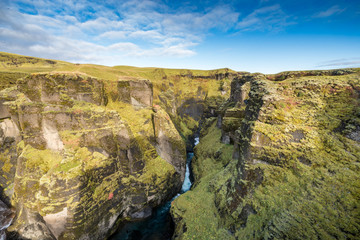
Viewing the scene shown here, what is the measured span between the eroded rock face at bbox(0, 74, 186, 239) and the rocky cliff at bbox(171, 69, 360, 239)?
799cm

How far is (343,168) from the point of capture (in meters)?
6.95

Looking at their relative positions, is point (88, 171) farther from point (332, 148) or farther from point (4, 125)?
point (332, 148)

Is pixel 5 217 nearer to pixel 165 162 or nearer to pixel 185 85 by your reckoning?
pixel 165 162

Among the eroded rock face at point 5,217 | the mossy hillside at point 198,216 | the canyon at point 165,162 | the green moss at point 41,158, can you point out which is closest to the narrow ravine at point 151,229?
the canyon at point 165,162

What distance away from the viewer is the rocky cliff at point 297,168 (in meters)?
6.59

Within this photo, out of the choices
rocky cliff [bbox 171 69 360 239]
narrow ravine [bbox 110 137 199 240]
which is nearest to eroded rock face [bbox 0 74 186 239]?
narrow ravine [bbox 110 137 199 240]

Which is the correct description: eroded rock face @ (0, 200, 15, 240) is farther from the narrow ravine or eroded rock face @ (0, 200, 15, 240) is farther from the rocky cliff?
the rocky cliff

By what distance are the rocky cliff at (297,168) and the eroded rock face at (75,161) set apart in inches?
315

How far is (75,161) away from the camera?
12.7 m

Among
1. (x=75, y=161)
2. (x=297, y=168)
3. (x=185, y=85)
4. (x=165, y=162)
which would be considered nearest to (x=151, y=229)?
(x=165, y=162)

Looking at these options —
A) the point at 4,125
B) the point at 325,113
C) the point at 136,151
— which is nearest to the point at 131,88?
the point at 136,151

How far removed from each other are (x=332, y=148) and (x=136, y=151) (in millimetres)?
16840

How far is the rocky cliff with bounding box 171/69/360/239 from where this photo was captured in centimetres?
659

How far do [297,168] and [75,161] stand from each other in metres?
17.4
